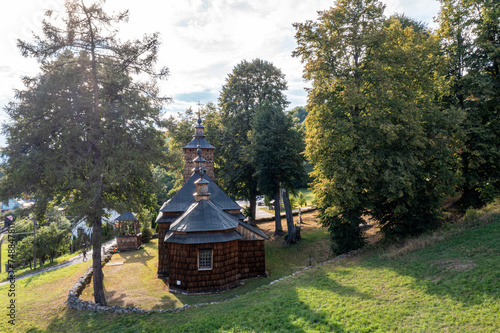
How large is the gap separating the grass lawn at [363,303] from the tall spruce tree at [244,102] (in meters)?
15.3

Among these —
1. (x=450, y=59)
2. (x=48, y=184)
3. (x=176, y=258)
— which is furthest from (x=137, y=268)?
(x=450, y=59)

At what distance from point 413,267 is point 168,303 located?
34.7 feet

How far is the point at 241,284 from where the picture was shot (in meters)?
15.3

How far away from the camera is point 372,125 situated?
1402 cm

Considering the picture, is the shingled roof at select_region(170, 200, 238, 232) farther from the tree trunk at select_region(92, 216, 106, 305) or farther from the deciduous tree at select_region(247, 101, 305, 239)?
the deciduous tree at select_region(247, 101, 305, 239)

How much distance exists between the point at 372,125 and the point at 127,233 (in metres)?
23.8

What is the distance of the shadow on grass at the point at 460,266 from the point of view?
311 inches

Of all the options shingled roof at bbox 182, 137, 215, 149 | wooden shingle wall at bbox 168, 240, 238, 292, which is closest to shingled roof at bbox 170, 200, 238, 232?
wooden shingle wall at bbox 168, 240, 238, 292

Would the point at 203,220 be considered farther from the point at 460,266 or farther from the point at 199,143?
the point at 460,266

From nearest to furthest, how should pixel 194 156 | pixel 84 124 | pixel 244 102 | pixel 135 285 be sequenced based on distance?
pixel 84 124 < pixel 135 285 < pixel 194 156 < pixel 244 102

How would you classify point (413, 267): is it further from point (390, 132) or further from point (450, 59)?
point (450, 59)

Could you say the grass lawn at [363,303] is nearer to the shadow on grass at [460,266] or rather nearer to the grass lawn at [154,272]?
the shadow on grass at [460,266]

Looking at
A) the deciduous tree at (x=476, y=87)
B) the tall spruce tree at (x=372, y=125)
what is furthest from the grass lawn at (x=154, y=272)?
the deciduous tree at (x=476, y=87)

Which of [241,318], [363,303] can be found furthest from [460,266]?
[241,318]
